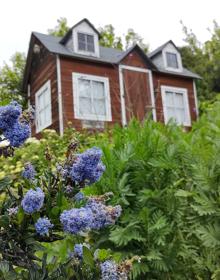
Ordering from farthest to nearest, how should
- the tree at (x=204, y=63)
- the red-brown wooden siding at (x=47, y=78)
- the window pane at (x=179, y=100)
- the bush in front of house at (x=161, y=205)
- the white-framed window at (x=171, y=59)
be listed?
the tree at (x=204, y=63)
the white-framed window at (x=171, y=59)
the window pane at (x=179, y=100)
the red-brown wooden siding at (x=47, y=78)
the bush in front of house at (x=161, y=205)

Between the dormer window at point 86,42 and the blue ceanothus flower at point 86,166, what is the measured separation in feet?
41.8

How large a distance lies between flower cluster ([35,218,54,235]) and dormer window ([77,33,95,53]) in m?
12.9

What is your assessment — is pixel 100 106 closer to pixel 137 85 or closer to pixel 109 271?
pixel 137 85


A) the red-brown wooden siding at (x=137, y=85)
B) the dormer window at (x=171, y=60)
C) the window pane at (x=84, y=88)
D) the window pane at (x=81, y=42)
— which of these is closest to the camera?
the window pane at (x=84, y=88)

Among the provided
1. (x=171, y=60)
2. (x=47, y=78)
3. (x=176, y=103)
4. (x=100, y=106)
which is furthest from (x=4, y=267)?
(x=171, y=60)

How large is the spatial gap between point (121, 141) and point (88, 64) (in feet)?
36.2

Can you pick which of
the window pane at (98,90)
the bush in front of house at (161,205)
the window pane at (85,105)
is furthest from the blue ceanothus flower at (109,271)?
the window pane at (98,90)

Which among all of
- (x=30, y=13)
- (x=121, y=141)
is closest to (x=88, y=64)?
(x=30, y=13)

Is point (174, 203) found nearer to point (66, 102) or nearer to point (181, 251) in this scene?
point (181, 251)

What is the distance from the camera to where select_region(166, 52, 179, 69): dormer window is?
1595 centimetres

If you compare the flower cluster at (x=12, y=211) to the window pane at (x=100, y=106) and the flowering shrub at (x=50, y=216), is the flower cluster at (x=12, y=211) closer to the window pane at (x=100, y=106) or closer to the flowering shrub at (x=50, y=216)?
the flowering shrub at (x=50, y=216)

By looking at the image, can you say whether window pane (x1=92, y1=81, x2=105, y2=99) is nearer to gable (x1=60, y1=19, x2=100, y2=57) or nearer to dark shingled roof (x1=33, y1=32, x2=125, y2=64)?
dark shingled roof (x1=33, y1=32, x2=125, y2=64)

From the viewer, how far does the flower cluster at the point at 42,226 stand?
1.33 meters

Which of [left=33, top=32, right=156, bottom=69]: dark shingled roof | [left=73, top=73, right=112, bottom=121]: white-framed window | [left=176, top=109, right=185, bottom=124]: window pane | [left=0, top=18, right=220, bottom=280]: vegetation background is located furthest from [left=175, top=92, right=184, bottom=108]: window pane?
[left=0, top=18, right=220, bottom=280]: vegetation background
